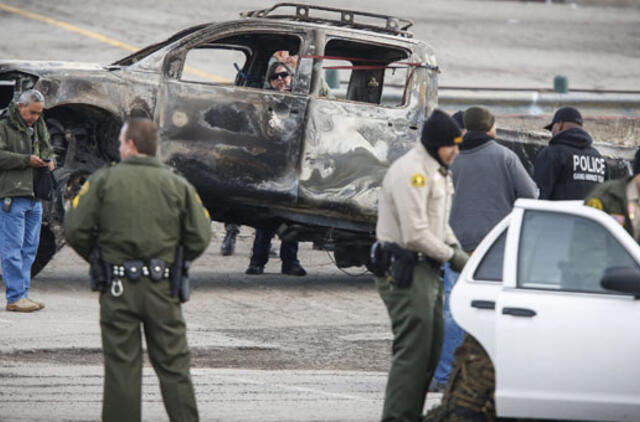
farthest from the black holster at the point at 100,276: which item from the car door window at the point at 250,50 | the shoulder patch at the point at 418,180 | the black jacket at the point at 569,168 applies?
the car door window at the point at 250,50

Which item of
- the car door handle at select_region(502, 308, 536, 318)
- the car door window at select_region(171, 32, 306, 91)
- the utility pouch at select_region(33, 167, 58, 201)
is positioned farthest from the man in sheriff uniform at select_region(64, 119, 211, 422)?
the car door window at select_region(171, 32, 306, 91)

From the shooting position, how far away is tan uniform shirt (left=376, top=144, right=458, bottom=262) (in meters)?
6.84

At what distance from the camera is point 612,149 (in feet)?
43.5

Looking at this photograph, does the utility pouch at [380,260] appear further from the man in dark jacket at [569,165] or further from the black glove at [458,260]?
the man in dark jacket at [569,165]

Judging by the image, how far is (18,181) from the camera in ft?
35.9

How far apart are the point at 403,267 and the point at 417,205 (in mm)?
326

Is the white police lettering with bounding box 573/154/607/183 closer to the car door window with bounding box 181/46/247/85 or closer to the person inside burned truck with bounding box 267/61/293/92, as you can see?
the person inside burned truck with bounding box 267/61/293/92

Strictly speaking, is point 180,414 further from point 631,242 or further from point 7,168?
point 7,168

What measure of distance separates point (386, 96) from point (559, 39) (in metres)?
14.3

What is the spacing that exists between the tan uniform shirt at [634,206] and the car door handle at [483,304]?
107 centimetres

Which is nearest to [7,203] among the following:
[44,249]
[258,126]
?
[44,249]

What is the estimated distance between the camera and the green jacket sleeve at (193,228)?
6.86 m

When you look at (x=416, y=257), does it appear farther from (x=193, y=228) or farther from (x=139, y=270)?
(x=139, y=270)

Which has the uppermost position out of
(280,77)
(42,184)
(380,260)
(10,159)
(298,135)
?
(280,77)
